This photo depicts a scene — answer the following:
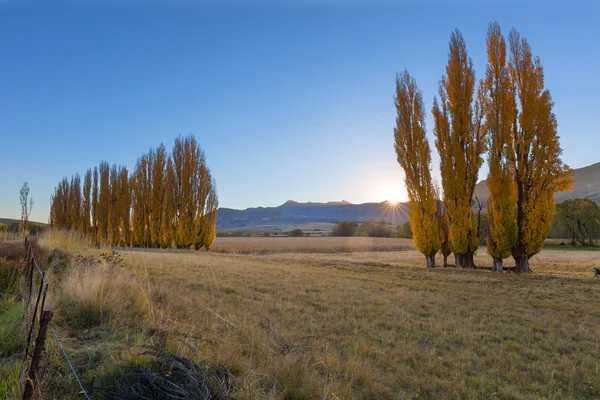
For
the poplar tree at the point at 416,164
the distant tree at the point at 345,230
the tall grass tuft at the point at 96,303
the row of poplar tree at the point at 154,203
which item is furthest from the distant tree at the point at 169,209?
the distant tree at the point at 345,230

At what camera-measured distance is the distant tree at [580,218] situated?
137 ft

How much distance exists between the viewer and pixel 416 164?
1895cm

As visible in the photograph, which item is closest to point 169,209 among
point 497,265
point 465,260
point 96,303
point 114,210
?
point 114,210

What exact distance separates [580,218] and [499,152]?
36884 millimetres

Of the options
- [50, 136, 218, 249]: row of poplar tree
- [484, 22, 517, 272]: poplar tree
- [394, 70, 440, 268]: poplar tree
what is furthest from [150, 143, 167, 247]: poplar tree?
[484, 22, 517, 272]: poplar tree

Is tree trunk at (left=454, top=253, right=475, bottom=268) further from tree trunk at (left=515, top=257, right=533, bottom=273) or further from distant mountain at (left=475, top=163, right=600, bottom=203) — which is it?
distant mountain at (left=475, top=163, right=600, bottom=203)

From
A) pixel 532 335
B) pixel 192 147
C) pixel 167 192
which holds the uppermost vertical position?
pixel 192 147

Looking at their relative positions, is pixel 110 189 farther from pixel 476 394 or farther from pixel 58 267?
pixel 476 394

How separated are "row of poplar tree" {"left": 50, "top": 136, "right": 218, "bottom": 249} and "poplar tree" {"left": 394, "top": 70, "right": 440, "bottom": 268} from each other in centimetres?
1868

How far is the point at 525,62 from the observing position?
53.6ft

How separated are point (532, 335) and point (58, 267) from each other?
9614mm

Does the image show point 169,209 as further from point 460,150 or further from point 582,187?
point 582,187

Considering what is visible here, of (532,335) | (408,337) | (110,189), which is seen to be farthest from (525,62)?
(110,189)

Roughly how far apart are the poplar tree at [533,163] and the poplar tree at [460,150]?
6.14ft
